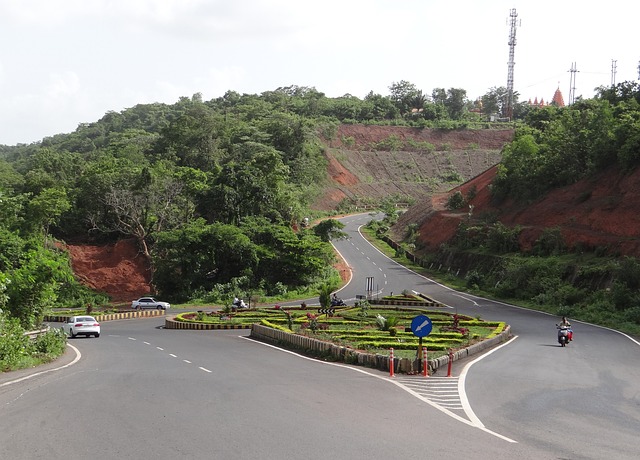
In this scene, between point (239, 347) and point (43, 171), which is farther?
point (43, 171)

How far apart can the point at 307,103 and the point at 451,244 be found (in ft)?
291

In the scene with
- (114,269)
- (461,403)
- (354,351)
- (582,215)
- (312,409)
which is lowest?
(114,269)

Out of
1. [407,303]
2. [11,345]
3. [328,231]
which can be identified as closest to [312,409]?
[11,345]

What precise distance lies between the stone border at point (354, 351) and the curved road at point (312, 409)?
0.76m

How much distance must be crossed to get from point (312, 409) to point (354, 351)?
393 inches

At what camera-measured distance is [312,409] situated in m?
13.5

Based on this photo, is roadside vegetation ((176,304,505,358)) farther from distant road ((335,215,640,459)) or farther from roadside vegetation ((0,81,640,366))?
roadside vegetation ((0,81,640,366))

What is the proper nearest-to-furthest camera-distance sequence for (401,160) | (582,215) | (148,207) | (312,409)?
(312,409) → (582,215) → (148,207) → (401,160)

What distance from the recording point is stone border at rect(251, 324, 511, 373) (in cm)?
2088

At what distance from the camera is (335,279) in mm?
64000

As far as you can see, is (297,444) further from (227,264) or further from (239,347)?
(227,264)

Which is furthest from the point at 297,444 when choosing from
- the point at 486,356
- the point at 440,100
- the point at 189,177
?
the point at 440,100

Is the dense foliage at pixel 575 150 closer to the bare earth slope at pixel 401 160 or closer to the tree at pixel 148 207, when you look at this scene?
the bare earth slope at pixel 401 160

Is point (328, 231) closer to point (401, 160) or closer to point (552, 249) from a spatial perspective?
point (552, 249)
